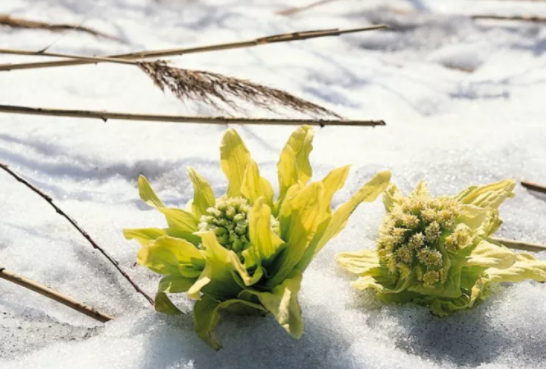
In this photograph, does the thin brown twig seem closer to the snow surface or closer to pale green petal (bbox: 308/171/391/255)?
the snow surface

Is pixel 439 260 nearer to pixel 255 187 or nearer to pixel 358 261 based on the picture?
pixel 358 261

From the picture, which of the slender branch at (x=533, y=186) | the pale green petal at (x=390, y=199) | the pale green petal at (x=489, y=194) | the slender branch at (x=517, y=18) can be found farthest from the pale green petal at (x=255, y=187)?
the slender branch at (x=517, y=18)

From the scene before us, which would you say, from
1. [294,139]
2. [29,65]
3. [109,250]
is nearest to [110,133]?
[29,65]

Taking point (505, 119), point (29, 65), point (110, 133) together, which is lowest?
point (505, 119)

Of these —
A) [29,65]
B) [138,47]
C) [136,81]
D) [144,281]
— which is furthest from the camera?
[138,47]

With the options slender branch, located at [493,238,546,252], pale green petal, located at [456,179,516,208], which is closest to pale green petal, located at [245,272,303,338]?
pale green petal, located at [456,179,516,208]

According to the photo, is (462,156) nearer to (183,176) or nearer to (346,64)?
(183,176)
